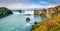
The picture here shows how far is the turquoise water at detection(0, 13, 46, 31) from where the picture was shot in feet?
12.8

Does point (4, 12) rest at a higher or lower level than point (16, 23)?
higher

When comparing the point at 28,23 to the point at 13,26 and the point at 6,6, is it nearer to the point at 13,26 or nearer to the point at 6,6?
the point at 13,26

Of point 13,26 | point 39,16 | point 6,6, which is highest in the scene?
point 6,6

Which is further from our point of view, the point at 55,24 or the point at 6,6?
the point at 6,6

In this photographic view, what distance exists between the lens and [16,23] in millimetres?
3949

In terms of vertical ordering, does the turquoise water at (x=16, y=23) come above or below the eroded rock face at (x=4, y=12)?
below

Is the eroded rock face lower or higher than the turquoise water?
higher

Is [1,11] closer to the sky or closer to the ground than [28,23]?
closer to the sky

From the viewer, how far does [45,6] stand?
3943 mm

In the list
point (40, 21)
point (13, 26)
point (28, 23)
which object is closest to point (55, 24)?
point (40, 21)

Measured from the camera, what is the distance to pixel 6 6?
399 cm

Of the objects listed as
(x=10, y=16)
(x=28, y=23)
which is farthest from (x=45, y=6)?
(x=10, y=16)

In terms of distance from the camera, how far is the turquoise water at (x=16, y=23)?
12.8 ft

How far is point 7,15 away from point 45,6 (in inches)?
37.4
